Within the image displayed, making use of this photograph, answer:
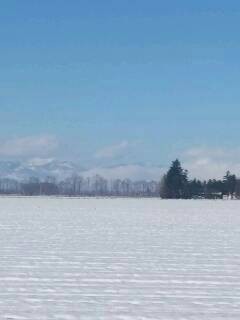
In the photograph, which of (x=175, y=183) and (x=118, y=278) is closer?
(x=118, y=278)

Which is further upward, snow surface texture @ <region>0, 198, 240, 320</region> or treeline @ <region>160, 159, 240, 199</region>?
treeline @ <region>160, 159, 240, 199</region>

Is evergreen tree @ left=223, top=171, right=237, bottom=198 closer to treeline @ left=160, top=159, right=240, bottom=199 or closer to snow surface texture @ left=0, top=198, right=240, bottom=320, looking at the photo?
treeline @ left=160, top=159, right=240, bottom=199

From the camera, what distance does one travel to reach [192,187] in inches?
4560

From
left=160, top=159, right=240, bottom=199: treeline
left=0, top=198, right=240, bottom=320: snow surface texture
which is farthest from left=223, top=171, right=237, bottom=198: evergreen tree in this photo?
left=0, top=198, right=240, bottom=320: snow surface texture

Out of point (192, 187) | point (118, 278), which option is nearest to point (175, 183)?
point (192, 187)

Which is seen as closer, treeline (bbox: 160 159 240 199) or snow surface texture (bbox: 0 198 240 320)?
snow surface texture (bbox: 0 198 240 320)

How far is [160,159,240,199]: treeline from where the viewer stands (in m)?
109

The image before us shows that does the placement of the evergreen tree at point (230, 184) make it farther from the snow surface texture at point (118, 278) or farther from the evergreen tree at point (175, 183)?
the snow surface texture at point (118, 278)

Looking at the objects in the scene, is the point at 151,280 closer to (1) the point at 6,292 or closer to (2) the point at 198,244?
(1) the point at 6,292

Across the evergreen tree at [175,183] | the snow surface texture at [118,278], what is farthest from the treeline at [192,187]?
the snow surface texture at [118,278]

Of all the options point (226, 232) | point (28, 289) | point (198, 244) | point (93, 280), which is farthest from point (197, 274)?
point (226, 232)

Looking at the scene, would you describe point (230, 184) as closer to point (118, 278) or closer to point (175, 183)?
point (175, 183)

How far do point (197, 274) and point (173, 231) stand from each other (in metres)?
11.7

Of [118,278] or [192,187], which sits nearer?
[118,278]
